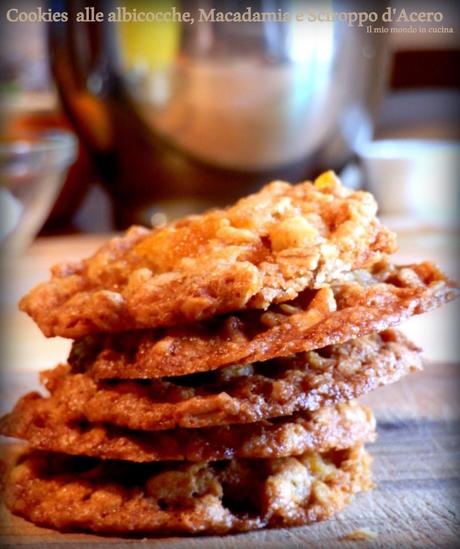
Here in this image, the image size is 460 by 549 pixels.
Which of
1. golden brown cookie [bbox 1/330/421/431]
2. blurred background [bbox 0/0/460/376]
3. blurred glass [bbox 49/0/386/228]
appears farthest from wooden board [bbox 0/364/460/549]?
blurred glass [bbox 49/0/386/228]

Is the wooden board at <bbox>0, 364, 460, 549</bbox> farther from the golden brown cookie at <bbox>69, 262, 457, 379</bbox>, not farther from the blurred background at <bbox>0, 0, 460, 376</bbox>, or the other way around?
the blurred background at <bbox>0, 0, 460, 376</bbox>

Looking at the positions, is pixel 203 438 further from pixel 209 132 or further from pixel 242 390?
pixel 209 132

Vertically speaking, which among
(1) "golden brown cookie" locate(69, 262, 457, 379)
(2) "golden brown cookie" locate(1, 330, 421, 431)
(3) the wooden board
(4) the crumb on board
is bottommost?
(3) the wooden board

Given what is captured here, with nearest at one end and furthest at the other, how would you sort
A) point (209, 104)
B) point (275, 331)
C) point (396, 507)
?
point (275, 331) < point (396, 507) < point (209, 104)

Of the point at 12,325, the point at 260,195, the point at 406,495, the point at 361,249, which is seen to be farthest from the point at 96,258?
the point at 12,325

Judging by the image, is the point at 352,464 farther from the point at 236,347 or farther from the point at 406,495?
the point at 236,347

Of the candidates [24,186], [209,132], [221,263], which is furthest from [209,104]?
[221,263]
